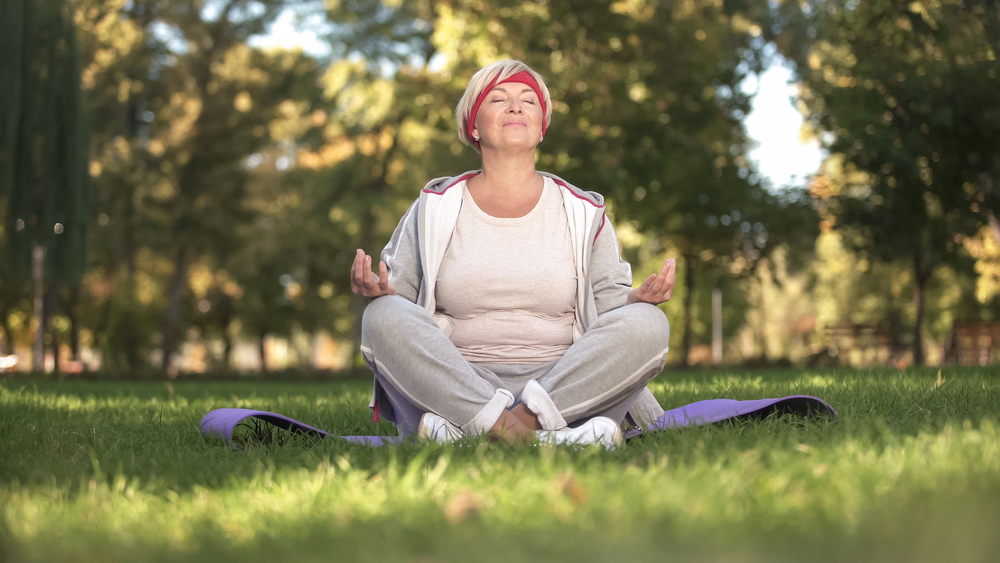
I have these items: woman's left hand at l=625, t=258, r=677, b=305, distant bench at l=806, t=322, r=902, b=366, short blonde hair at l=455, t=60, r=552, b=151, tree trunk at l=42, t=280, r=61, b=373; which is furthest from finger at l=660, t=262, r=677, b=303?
tree trunk at l=42, t=280, r=61, b=373

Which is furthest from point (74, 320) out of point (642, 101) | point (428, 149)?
point (642, 101)

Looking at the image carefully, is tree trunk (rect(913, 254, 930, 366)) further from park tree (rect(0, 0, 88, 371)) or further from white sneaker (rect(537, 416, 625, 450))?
white sneaker (rect(537, 416, 625, 450))

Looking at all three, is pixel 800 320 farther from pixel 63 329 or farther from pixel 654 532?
pixel 654 532

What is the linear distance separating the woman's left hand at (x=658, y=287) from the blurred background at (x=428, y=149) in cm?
878

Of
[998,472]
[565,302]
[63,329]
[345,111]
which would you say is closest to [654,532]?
[998,472]

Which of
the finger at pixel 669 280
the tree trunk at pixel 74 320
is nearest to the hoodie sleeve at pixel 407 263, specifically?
the finger at pixel 669 280

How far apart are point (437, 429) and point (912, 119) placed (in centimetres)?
1345

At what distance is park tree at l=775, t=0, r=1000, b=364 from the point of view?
12883 millimetres

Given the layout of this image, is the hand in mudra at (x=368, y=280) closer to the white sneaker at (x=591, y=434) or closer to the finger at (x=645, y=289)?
the white sneaker at (x=591, y=434)

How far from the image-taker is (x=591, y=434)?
3.25m

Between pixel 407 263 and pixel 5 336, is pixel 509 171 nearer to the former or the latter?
pixel 407 263

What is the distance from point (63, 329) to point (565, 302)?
3322 cm

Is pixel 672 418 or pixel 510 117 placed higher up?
pixel 510 117

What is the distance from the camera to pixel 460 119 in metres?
4.26
